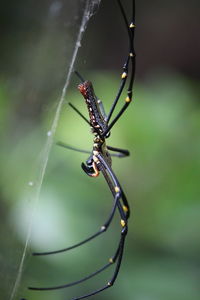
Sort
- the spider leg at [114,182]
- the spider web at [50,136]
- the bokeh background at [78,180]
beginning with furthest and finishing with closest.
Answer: the bokeh background at [78,180] → the spider leg at [114,182] → the spider web at [50,136]

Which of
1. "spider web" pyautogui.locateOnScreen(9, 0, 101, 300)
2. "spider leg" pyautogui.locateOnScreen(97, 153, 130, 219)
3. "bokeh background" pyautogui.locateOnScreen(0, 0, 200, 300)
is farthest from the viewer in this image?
"bokeh background" pyautogui.locateOnScreen(0, 0, 200, 300)

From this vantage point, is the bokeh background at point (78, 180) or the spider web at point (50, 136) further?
the bokeh background at point (78, 180)

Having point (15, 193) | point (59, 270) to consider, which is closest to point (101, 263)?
point (59, 270)

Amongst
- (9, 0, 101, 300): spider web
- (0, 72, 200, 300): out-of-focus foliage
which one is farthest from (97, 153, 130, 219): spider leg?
(0, 72, 200, 300): out-of-focus foliage

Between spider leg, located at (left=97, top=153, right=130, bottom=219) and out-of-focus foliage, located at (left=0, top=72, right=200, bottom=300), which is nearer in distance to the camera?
spider leg, located at (left=97, top=153, right=130, bottom=219)

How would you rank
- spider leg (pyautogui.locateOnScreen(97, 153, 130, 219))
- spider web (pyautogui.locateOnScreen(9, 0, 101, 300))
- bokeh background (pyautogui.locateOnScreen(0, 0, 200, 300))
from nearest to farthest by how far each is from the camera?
spider web (pyautogui.locateOnScreen(9, 0, 101, 300))
spider leg (pyautogui.locateOnScreen(97, 153, 130, 219))
bokeh background (pyautogui.locateOnScreen(0, 0, 200, 300))

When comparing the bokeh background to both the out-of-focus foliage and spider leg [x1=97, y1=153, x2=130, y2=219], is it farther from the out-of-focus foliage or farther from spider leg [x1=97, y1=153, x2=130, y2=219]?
spider leg [x1=97, y1=153, x2=130, y2=219]

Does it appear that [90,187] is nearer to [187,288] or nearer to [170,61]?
[187,288]

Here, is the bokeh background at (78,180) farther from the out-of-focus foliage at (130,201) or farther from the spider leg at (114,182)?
the spider leg at (114,182)

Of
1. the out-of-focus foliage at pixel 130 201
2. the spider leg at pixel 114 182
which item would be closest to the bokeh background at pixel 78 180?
the out-of-focus foliage at pixel 130 201
